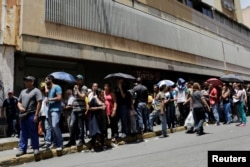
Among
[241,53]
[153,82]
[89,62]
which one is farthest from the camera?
[241,53]

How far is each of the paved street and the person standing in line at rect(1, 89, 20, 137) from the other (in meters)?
4.61

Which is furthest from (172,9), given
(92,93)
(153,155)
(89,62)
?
(153,155)

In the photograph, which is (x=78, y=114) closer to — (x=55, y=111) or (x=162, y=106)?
(x=55, y=111)

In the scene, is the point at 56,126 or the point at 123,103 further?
the point at 123,103

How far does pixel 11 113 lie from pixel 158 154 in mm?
6626

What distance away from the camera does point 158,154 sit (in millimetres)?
7934

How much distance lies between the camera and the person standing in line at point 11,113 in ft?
40.2

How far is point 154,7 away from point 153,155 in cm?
1570

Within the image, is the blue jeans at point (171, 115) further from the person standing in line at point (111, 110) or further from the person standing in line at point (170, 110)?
the person standing in line at point (111, 110)

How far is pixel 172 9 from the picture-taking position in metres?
Result: 24.1

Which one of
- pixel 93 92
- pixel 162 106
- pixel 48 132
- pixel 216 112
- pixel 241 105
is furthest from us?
pixel 216 112

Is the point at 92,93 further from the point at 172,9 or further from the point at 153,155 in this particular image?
the point at 172,9

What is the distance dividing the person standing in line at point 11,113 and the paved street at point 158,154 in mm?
4608

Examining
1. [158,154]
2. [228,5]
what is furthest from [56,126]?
[228,5]
